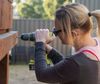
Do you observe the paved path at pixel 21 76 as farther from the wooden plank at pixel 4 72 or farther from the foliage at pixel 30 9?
the foliage at pixel 30 9

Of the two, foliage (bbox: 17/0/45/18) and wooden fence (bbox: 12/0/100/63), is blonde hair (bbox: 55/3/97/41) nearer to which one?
wooden fence (bbox: 12/0/100/63)

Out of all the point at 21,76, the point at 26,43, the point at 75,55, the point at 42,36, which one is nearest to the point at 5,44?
the point at 42,36

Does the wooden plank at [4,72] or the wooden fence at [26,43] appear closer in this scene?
the wooden plank at [4,72]

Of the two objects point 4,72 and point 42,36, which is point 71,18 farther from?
point 4,72

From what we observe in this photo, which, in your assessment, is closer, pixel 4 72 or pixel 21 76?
pixel 4 72

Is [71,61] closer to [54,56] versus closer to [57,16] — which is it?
[57,16]

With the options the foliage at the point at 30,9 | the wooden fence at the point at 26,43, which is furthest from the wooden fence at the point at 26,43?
the foliage at the point at 30,9

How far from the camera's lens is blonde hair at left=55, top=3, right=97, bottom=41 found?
76.5 inches

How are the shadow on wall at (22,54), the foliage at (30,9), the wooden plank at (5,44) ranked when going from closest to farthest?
the wooden plank at (5,44) → the shadow on wall at (22,54) → the foliage at (30,9)

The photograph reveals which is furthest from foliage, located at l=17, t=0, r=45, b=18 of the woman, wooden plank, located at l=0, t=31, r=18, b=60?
the woman

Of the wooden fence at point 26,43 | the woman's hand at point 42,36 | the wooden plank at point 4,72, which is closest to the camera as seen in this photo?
the woman's hand at point 42,36

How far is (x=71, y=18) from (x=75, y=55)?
0.20 meters

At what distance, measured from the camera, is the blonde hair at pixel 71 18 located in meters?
1.94

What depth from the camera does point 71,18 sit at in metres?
1.94
